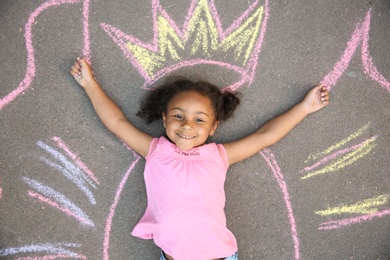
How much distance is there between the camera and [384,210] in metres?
2.62

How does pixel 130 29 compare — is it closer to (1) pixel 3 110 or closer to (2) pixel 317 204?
(1) pixel 3 110

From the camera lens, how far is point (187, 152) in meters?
2.36

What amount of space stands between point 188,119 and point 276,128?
62 cm

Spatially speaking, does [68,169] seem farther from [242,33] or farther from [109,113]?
[242,33]

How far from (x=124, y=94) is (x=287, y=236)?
1494 millimetres

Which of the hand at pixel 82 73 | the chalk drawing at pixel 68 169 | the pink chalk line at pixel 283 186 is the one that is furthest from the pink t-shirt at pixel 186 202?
the hand at pixel 82 73

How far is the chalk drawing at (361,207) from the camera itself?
2611 mm

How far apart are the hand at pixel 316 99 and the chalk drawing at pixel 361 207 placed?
71cm

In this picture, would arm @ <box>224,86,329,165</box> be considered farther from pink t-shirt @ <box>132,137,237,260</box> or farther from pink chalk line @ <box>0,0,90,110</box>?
pink chalk line @ <box>0,0,90,110</box>

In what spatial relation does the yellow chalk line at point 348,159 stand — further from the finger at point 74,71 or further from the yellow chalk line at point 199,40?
the finger at point 74,71

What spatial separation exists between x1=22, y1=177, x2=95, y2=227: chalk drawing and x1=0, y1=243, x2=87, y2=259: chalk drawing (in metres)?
0.23

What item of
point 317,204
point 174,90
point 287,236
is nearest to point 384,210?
point 317,204

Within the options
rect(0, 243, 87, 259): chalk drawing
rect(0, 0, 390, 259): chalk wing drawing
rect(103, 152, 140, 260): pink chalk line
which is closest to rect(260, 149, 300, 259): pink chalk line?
rect(0, 0, 390, 259): chalk wing drawing

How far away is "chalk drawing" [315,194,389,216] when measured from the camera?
2611 mm
